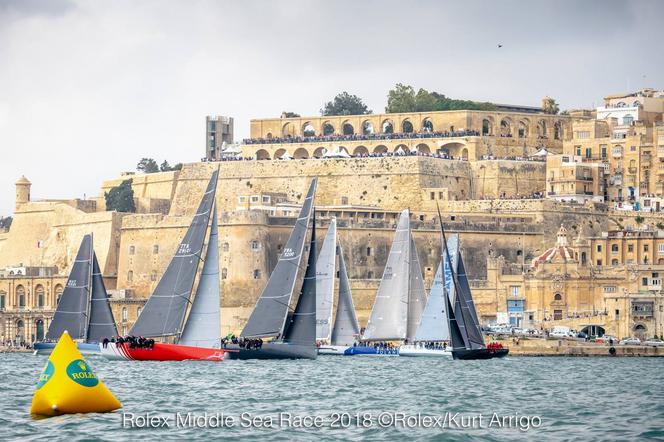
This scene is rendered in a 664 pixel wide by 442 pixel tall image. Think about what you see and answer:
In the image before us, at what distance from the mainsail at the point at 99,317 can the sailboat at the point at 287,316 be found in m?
7.18

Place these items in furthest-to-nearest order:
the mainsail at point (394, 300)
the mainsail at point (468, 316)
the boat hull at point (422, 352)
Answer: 1. the mainsail at point (394, 300)
2. the boat hull at point (422, 352)
3. the mainsail at point (468, 316)

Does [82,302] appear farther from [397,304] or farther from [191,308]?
[191,308]

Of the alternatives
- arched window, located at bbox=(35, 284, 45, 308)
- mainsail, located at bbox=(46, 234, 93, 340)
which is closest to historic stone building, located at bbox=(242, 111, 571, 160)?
arched window, located at bbox=(35, 284, 45, 308)

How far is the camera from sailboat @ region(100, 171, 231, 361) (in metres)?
50.9

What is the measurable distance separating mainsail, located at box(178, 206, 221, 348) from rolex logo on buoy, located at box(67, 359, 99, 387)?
18.6 meters

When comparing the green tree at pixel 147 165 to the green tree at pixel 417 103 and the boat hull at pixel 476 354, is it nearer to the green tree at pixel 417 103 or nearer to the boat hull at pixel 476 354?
the green tree at pixel 417 103

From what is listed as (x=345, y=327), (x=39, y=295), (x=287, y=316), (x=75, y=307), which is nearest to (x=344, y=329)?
(x=345, y=327)

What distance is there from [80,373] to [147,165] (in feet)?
258

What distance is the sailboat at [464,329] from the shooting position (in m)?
56.3

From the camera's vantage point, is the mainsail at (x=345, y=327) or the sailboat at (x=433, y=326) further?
the mainsail at (x=345, y=327)

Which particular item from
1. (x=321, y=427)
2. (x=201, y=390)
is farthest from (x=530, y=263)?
(x=321, y=427)

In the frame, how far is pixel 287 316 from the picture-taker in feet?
178

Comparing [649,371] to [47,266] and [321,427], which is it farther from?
[47,266]

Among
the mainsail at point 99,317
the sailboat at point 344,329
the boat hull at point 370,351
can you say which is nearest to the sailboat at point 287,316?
the boat hull at point 370,351
